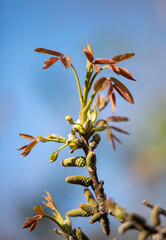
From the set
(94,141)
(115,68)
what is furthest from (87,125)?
(115,68)

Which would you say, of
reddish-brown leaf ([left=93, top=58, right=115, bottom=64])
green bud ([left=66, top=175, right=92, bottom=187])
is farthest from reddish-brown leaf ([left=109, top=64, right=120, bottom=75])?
green bud ([left=66, top=175, right=92, bottom=187])

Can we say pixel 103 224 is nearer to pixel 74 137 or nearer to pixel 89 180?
pixel 89 180

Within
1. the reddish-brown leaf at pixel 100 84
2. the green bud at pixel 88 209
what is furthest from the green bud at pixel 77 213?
the reddish-brown leaf at pixel 100 84

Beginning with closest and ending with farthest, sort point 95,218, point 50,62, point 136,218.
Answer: point 136,218 → point 95,218 → point 50,62

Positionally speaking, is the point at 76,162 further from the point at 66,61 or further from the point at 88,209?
the point at 66,61

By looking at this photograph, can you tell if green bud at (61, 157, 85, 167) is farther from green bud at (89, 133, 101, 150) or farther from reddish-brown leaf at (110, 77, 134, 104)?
reddish-brown leaf at (110, 77, 134, 104)

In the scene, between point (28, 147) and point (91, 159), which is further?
point (28, 147)
